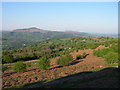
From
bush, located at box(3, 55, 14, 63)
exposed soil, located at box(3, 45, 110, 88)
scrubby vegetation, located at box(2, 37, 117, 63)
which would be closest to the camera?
exposed soil, located at box(3, 45, 110, 88)

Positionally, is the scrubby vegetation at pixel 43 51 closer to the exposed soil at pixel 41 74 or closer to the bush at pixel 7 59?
the bush at pixel 7 59

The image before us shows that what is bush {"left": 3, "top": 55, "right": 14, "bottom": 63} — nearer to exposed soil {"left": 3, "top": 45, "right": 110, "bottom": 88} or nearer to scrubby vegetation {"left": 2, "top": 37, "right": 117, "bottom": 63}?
scrubby vegetation {"left": 2, "top": 37, "right": 117, "bottom": 63}

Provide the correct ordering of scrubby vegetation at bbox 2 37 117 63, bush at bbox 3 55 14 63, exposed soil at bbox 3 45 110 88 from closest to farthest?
exposed soil at bbox 3 45 110 88
bush at bbox 3 55 14 63
scrubby vegetation at bbox 2 37 117 63

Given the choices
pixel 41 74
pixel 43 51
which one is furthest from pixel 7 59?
pixel 41 74

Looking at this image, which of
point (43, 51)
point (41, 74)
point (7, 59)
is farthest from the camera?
point (43, 51)

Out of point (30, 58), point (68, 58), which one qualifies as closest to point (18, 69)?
point (68, 58)

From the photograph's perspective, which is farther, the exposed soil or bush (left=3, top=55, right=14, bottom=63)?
bush (left=3, top=55, right=14, bottom=63)

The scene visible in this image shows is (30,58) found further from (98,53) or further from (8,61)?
(98,53)

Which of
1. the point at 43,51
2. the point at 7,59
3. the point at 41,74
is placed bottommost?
the point at 7,59

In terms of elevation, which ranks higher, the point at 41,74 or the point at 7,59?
the point at 41,74

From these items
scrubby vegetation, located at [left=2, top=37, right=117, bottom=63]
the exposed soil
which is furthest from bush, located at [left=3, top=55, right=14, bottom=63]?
the exposed soil

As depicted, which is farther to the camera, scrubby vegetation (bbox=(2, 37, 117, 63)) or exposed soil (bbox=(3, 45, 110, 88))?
scrubby vegetation (bbox=(2, 37, 117, 63))

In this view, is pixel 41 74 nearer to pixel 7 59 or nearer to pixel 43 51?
pixel 7 59

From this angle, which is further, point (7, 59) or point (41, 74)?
point (7, 59)
